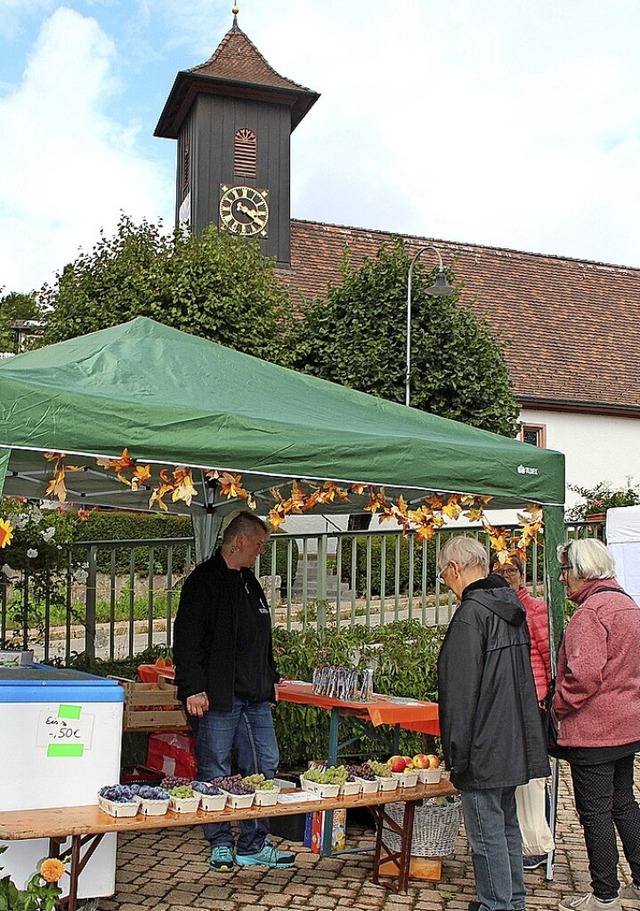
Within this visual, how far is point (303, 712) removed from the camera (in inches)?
312

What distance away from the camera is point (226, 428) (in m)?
4.90

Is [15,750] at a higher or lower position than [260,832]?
higher

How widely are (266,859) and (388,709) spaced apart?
1.04 meters

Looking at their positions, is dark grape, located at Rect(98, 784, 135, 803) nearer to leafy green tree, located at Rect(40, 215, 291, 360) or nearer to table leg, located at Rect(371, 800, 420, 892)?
table leg, located at Rect(371, 800, 420, 892)

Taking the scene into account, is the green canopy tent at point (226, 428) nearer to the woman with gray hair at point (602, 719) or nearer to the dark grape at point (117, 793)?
the woman with gray hair at point (602, 719)

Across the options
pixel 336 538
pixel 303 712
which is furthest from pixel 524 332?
pixel 303 712

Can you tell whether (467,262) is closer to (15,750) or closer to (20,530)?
(20,530)

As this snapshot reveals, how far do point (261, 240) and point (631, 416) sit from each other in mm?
9386

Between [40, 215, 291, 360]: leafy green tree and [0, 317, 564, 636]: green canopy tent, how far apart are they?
10092 mm

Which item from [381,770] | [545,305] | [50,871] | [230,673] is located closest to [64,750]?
[50,871]

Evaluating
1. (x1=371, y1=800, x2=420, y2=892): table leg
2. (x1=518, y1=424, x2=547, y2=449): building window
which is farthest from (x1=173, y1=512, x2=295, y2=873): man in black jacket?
(x1=518, y1=424, x2=547, y2=449): building window

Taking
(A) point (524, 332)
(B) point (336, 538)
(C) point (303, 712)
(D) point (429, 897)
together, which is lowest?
(D) point (429, 897)

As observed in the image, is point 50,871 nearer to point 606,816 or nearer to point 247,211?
point 606,816

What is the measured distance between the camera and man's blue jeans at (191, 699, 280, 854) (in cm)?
570
